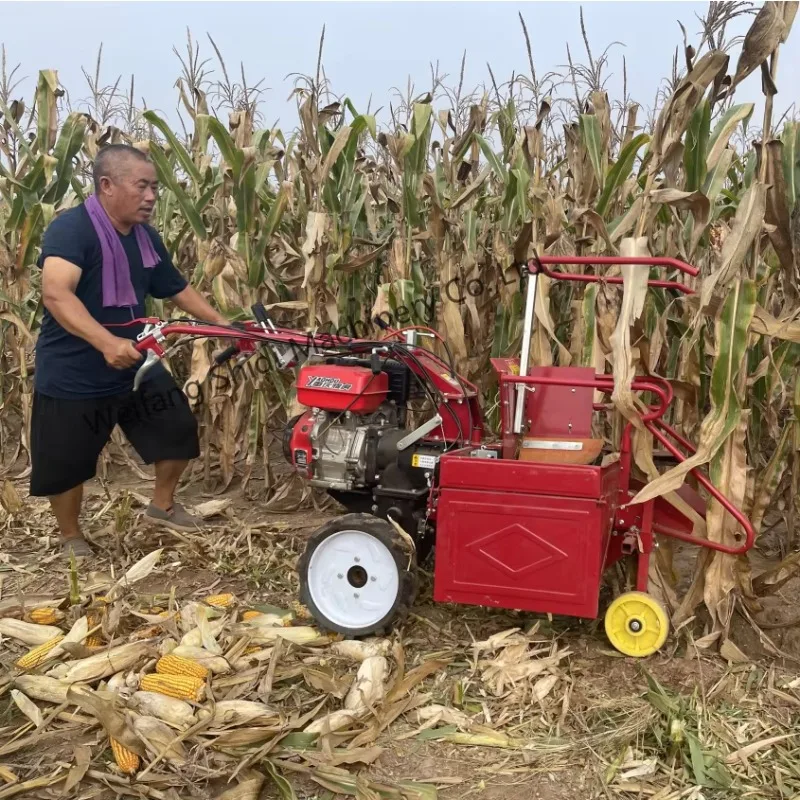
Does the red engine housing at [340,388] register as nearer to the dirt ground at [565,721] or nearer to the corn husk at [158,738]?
the dirt ground at [565,721]

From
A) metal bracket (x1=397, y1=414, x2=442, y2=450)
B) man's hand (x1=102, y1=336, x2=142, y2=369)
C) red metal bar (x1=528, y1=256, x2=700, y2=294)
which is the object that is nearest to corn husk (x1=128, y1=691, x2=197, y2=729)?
metal bracket (x1=397, y1=414, x2=442, y2=450)

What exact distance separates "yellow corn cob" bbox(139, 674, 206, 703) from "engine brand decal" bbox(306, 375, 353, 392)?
122 cm

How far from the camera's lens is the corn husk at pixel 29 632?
310 centimetres

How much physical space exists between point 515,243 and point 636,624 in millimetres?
1752

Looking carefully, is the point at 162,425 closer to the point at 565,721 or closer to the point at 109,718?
the point at 109,718

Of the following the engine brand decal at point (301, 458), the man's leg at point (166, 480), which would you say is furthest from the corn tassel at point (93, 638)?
the man's leg at point (166, 480)

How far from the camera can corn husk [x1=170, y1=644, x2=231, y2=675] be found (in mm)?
2826

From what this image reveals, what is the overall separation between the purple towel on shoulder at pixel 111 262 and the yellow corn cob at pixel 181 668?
183 cm

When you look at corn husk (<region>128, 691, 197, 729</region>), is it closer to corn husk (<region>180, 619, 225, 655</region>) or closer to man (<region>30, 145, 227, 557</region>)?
corn husk (<region>180, 619, 225, 655</region>)

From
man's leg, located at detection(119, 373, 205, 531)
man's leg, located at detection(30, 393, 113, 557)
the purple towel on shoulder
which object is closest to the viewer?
the purple towel on shoulder

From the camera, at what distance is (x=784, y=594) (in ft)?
11.4

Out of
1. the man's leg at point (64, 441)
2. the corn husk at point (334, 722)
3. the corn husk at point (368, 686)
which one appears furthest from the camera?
the man's leg at point (64, 441)

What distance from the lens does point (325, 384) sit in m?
3.28

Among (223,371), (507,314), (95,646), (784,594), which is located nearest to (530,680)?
(784,594)
